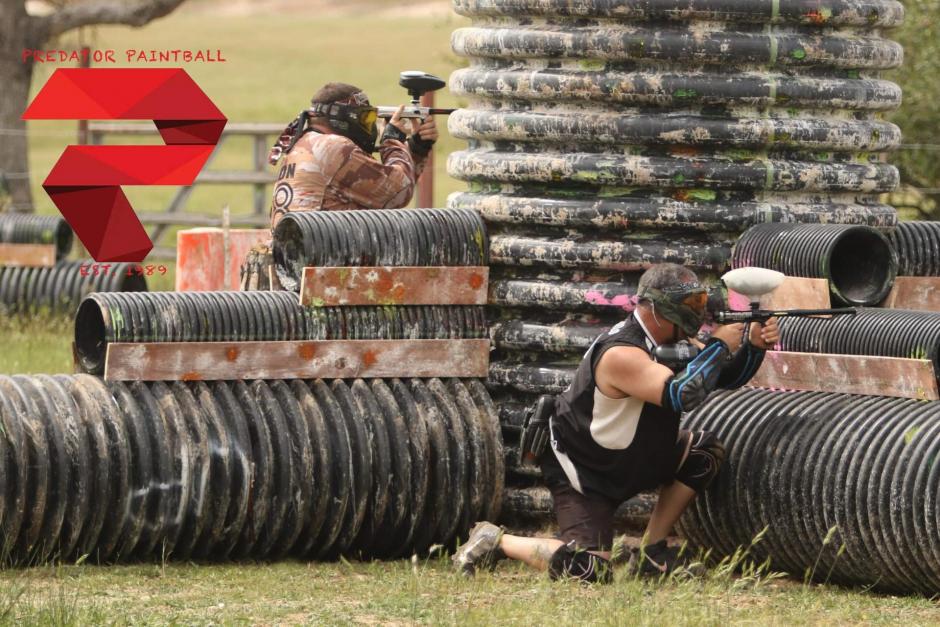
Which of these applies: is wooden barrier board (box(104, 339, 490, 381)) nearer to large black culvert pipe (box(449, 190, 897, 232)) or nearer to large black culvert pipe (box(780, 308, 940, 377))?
large black culvert pipe (box(449, 190, 897, 232))

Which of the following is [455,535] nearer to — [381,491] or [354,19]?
[381,491]

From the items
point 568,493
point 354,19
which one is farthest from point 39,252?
point 354,19

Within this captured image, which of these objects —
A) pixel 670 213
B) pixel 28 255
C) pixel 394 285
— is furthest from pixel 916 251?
pixel 28 255

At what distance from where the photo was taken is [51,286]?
14.8m

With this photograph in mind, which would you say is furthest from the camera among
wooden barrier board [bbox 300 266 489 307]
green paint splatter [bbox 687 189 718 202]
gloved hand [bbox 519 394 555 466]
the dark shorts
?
green paint splatter [bbox 687 189 718 202]

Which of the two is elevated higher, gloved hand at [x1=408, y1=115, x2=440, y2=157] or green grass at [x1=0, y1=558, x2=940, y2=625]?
gloved hand at [x1=408, y1=115, x2=440, y2=157]

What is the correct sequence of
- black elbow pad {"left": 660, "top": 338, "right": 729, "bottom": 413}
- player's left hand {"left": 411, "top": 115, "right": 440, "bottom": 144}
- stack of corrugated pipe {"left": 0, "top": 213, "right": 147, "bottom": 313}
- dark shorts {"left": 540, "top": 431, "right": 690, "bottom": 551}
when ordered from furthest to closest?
1. stack of corrugated pipe {"left": 0, "top": 213, "right": 147, "bottom": 313}
2. player's left hand {"left": 411, "top": 115, "right": 440, "bottom": 144}
3. dark shorts {"left": 540, "top": 431, "right": 690, "bottom": 551}
4. black elbow pad {"left": 660, "top": 338, "right": 729, "bottom": 413}

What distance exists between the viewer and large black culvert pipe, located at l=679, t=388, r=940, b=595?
23.2 ft

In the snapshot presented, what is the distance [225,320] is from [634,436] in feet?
6.08

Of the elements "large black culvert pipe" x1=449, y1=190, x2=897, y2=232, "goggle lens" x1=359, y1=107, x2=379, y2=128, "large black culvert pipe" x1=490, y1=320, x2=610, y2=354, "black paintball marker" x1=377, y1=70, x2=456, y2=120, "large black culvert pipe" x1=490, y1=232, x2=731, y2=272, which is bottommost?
"large black culvert pipe" x1=490, y1=320, x2=610, y2=354

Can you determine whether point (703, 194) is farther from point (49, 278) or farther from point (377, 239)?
point (49, 278)

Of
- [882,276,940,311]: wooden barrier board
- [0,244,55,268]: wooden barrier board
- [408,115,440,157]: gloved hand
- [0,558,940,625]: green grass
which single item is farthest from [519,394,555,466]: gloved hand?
[0,244,55,268]: wooden barrier board

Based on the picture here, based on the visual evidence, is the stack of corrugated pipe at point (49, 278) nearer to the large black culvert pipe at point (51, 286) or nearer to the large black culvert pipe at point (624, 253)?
the large black culvert pipe at point (51, 286)

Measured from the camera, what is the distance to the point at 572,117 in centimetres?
860
